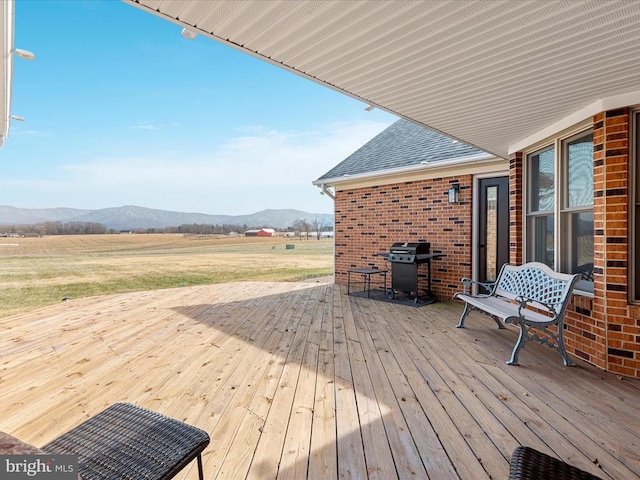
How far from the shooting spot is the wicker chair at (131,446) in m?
1.27

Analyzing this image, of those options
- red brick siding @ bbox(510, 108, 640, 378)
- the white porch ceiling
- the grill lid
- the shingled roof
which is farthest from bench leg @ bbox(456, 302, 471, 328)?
the shingled roof

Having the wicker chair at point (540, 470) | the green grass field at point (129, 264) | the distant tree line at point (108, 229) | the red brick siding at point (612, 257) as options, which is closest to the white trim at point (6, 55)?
the wicker chair at point (540, 470)

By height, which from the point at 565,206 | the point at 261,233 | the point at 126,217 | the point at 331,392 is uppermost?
the point at 126,217

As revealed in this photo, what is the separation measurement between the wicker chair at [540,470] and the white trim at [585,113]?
3.29m

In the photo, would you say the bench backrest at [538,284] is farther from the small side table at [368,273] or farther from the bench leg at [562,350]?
the small side table at [368,273]

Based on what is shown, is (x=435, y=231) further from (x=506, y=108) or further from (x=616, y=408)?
(x=616, y=408)

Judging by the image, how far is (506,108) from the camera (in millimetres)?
3381

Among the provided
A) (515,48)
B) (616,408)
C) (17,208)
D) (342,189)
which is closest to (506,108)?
(515,48)

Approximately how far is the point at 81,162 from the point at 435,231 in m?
21.5

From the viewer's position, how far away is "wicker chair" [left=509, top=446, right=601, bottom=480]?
1.24 metres

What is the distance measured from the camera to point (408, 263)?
6.34 metres

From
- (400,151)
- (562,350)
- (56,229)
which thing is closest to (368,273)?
(400,151)

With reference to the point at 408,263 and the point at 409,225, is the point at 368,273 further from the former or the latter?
the point at 409,225

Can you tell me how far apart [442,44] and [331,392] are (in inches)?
105
